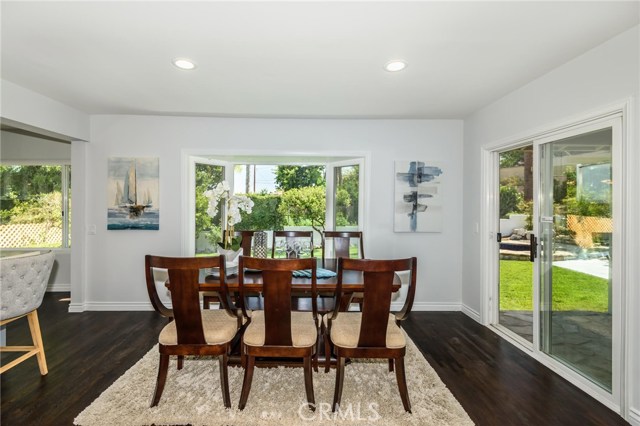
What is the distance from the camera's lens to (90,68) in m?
2.56

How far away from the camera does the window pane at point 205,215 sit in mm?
4238

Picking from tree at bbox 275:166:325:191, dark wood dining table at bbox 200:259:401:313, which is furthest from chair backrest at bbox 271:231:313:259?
tree at bbox 275:166:325:191

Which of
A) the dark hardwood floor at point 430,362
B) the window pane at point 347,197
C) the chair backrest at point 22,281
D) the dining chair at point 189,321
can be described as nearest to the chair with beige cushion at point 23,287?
the chair backrest at point 22,281

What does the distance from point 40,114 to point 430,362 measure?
14.8 feet

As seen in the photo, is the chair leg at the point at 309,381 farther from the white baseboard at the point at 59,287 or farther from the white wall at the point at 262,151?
the white baseboard at the point at 59,287

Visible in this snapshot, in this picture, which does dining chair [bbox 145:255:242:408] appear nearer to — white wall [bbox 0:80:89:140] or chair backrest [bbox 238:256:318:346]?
chair backrest [bbox 238:256:318:346]

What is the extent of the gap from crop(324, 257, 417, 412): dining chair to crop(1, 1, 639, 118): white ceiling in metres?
1.46

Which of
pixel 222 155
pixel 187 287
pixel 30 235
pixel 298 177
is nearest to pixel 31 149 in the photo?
pixel 30 235

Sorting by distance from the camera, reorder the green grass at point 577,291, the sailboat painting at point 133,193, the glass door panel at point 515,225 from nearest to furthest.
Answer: the green grass at point 577,291 < the glass door panel at point 515,225 < the sailboat painting at point 133,193

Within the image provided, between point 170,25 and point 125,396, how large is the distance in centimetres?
249

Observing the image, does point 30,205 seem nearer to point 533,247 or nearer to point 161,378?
point 161,378

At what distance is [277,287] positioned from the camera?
1856 millimetres

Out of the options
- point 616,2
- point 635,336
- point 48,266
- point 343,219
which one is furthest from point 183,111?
point 635,336

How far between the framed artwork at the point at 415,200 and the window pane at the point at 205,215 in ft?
8.29
